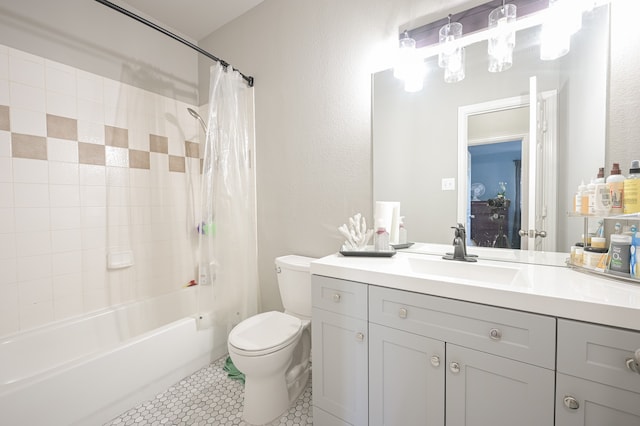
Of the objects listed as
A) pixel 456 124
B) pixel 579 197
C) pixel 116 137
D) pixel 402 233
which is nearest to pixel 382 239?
pixel 402 233

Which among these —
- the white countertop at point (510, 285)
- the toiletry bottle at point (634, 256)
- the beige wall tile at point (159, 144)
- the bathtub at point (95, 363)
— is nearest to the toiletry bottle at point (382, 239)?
the white countertop at point (510, 285)

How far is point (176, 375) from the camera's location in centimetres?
168

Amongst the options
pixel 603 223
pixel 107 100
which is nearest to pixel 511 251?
pixel 603 223

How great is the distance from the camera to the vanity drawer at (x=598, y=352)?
665mm

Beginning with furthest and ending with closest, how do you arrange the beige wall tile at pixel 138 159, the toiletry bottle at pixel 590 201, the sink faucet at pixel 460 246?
1. the beige wall tile at pixel 138 159
2. the sink faucet at pixel 460 246
3. the toiletry bottle at pixel 590 201

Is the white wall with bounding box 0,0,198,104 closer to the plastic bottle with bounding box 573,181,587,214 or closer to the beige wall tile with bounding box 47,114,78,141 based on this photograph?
the beige wall tile with bounding box 47,114,78,141

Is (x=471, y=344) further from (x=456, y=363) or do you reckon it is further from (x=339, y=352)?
(x=339, y=352)

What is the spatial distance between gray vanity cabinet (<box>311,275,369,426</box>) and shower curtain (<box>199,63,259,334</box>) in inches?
34.6

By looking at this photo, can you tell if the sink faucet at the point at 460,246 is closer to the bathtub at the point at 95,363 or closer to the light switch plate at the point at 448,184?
the light switch plate at the point at 448,184

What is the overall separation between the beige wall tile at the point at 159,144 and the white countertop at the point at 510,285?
1839 millimetres

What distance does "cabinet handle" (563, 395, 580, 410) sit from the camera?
0.72 metres

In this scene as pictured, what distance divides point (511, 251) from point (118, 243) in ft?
8.43

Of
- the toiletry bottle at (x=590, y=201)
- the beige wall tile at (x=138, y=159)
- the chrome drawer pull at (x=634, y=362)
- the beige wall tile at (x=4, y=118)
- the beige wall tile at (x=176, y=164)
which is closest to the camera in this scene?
the chrome drawer pull at (x=634, y=362)

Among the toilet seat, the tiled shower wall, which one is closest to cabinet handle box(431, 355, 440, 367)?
the toilet seat
